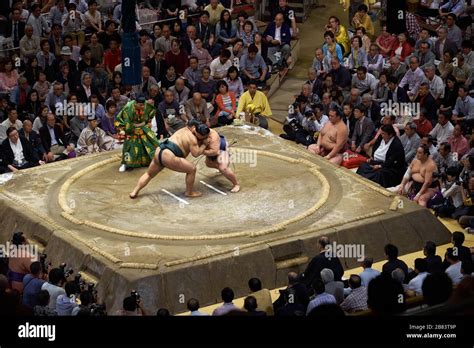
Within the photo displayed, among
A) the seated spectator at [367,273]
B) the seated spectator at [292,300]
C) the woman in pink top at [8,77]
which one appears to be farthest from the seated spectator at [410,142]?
the woman in pink top at [8,77]

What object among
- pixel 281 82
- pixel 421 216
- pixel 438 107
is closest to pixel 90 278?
pixel 421 216

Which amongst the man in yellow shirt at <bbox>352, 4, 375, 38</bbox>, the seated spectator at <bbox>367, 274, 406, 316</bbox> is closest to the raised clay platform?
the man in yellow shirt at <bbox>352, 4, 375, 38</bbox>

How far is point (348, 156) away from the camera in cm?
1071

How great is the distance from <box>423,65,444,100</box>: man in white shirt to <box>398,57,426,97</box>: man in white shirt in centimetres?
14

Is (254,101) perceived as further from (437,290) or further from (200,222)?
(437,290)

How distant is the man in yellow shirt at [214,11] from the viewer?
13258 millimetres

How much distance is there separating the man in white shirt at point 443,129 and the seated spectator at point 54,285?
4185 mm

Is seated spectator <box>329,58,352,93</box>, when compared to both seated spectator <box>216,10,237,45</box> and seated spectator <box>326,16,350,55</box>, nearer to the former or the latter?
seated spectator <box>326,16,350,55</box>

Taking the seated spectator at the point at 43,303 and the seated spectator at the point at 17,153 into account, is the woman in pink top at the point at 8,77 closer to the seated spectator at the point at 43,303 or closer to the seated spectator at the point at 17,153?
the seated spectator at the point at 17,153

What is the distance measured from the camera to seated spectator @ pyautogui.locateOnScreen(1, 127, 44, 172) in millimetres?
10406

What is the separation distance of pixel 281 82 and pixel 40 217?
4759 mm

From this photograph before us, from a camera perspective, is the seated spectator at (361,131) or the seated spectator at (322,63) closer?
the seated spectator at (361,131)

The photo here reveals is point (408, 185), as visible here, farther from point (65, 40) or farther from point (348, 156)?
point (65, 40)

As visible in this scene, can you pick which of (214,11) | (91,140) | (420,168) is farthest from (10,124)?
(420,168)
